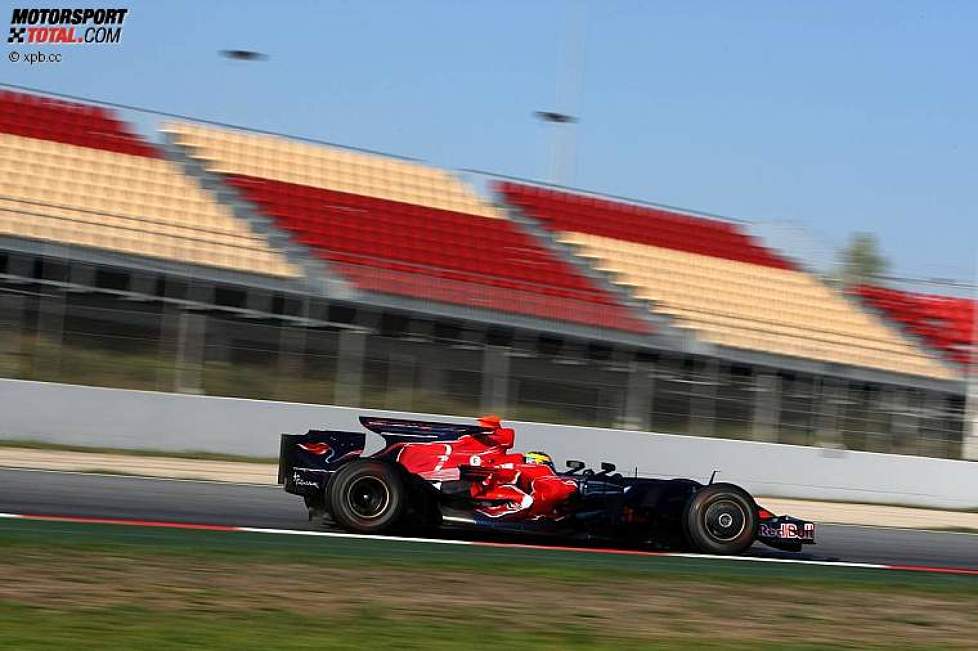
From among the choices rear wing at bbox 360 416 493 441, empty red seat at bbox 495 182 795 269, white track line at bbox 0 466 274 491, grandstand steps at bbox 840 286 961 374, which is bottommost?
white track line at bbox 0 466 274 491

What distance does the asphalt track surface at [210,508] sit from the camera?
1061cm

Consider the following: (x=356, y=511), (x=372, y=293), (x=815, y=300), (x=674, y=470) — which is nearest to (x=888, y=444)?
(x=674, y=470)

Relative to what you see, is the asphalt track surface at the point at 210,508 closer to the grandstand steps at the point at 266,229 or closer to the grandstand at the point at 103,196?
the grandstand steps at the point at 266,229

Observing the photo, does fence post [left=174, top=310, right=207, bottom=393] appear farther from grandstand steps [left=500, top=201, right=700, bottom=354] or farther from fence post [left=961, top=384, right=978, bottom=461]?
fence post [left=961, top=384, right=978, bottom=461]

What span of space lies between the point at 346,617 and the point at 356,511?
118 inches

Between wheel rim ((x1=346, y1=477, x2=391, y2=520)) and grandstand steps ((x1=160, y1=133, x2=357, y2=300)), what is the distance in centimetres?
788

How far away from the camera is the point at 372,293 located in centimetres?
1767

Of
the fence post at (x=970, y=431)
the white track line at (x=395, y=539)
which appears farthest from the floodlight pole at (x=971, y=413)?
the white track line at (x=395, y=539)

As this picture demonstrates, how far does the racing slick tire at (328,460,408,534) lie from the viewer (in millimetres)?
9742

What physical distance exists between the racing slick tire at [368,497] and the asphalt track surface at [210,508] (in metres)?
0.80

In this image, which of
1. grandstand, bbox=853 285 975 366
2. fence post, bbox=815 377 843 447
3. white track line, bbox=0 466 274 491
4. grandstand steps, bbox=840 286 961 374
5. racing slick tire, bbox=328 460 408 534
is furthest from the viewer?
grandstand, bbox=853 285 975 366

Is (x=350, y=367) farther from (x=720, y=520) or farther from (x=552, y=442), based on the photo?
(x=720, y=520)

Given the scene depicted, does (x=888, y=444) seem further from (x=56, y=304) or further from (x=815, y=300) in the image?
(x=56, y=304)

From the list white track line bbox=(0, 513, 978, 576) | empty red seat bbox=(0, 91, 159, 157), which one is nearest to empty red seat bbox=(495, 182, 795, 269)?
empty red seat bbox=(0, 91, 159, 157)
